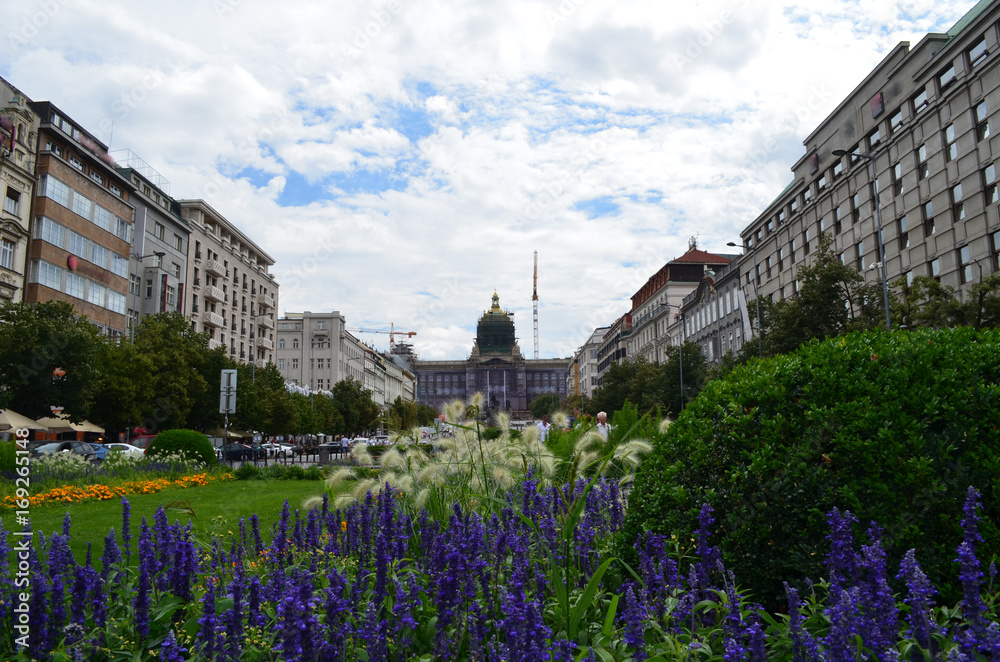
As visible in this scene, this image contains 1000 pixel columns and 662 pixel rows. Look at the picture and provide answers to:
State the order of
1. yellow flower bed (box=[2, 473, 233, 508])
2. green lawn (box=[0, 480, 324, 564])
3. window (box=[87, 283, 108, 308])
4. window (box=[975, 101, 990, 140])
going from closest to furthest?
green lawn (box=[0, 480, 324, 564]) → yellow flower bed (box=[2, 473, 233, 508]) → window (box=[975, 101, 990, 140]) → window (box=[87, 283, 108, 308])

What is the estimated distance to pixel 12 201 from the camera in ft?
132

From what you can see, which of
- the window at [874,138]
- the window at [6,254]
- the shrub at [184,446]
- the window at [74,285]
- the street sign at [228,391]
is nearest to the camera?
the shrub at [184,446]

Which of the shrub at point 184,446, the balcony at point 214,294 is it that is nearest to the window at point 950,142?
the shrub at point 184,446

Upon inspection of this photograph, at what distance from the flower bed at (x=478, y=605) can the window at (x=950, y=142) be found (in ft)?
141

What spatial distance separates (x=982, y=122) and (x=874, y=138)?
40.8 feet

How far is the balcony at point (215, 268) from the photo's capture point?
74.0m

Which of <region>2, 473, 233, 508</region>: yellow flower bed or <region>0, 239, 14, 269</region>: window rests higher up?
<region>0, 239, 14, 269</region>: window

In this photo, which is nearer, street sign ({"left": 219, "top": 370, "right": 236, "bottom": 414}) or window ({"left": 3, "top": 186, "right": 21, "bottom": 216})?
street sign ({"left": 219, "top": 370, "right": 236, "bottom": 414})

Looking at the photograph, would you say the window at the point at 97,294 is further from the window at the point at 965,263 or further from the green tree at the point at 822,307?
the window at the point at 965,263

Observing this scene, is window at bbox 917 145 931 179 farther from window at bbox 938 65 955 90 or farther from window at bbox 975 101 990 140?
window at bbox 975 101 990 140

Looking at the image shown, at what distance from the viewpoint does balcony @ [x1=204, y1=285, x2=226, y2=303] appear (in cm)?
7380

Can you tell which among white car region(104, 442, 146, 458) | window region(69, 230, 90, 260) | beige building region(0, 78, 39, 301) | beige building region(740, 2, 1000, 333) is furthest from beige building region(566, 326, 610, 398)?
white car region(104, 442, 146, 458)

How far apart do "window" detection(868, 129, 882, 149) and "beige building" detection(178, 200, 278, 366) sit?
57167 millimetres

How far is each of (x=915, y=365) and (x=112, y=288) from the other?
53164 millimetres
